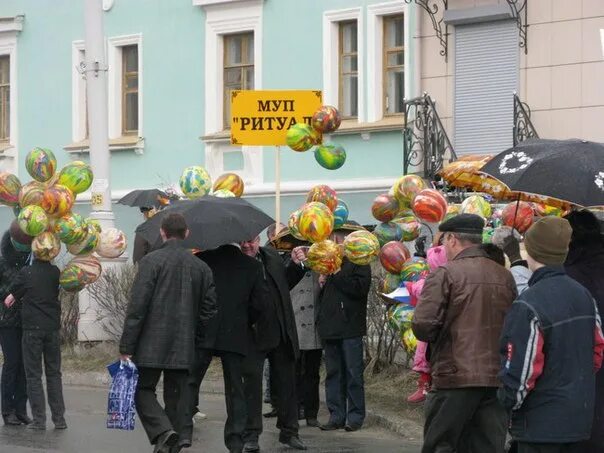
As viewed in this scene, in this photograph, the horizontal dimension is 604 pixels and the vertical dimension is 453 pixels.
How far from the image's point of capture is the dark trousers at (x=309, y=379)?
14.5 m

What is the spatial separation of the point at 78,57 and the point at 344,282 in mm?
13792

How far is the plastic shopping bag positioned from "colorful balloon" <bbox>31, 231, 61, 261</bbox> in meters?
2.13

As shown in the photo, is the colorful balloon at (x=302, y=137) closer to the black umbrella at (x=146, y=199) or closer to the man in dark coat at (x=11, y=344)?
the man in dark coat at (x=11, y=344)

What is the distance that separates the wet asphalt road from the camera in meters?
12.8

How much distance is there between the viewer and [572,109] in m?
21.2

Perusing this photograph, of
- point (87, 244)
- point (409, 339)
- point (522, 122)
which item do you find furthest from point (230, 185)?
point (522, 122)

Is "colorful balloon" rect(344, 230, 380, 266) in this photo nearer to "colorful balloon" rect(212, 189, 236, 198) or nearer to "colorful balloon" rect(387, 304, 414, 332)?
"colorful balloon" rect(387, 304, 414, 332)

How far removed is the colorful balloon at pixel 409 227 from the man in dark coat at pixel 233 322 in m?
1.26

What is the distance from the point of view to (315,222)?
487 inches

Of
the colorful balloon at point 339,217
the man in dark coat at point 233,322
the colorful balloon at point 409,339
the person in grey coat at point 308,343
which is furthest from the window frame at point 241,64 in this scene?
the colorful balloon at point 409,339

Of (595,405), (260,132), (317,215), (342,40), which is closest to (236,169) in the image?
(342,40)

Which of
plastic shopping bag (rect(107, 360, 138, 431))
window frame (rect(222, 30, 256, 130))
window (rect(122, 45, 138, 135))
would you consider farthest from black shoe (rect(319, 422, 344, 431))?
window (rect(122, 45, 138, 135))

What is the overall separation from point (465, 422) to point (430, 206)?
2.63 meters

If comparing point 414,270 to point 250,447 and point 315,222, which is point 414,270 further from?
point 250,447
